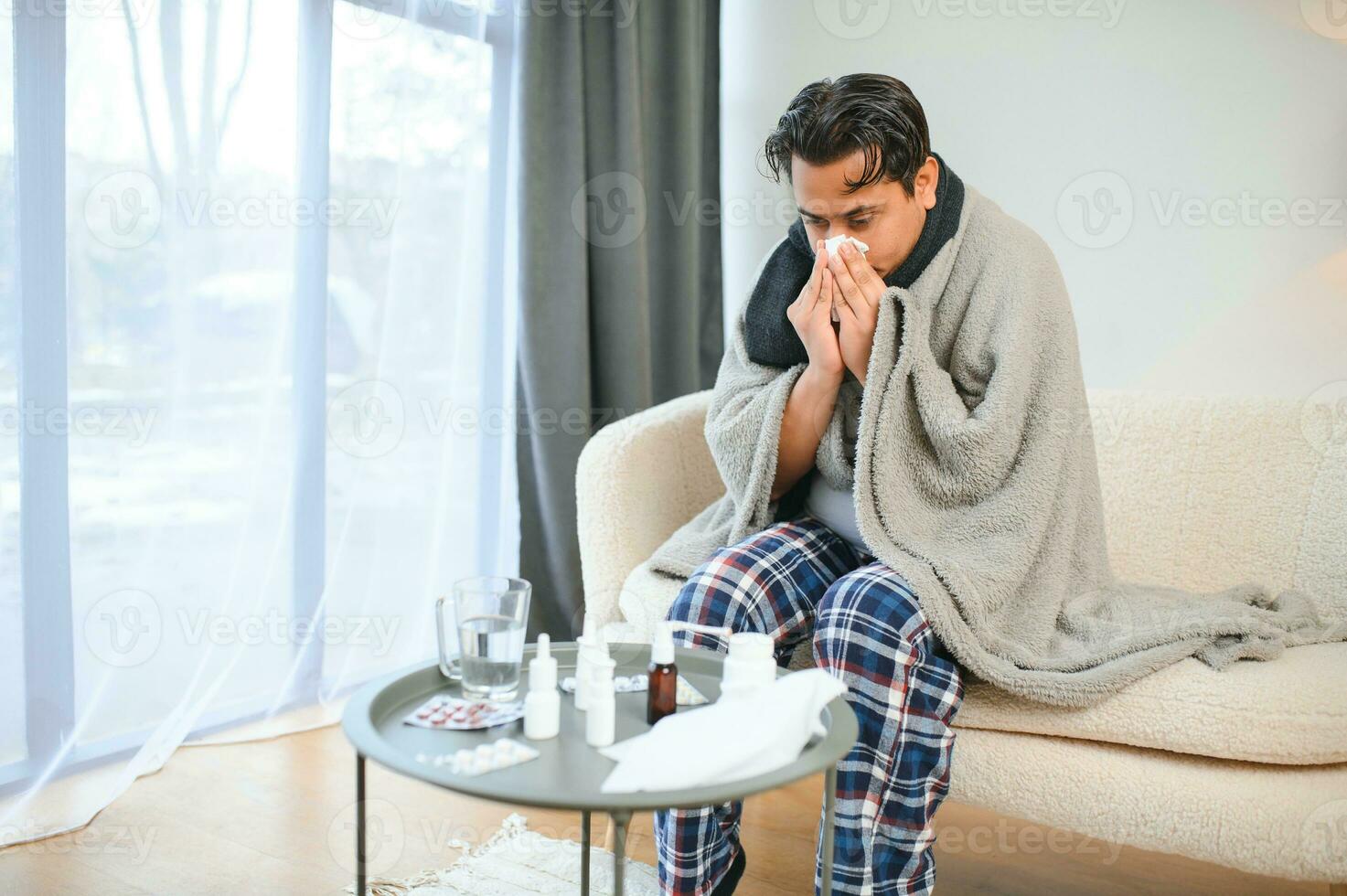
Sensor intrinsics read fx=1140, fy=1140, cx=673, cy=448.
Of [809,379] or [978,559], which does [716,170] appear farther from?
[978,559]

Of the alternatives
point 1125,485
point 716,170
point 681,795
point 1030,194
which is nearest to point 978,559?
point 1125,485

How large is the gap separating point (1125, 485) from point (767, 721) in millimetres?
1113

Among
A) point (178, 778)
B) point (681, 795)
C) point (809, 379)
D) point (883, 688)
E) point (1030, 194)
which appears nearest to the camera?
point (681, 795)

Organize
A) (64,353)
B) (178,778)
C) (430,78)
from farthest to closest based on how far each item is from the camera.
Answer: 1. (430,78)
2. (178,778)
3. (64,353)

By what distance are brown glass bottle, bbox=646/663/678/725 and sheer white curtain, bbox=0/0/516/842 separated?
1.16m

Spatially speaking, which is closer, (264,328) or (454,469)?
(264,328)

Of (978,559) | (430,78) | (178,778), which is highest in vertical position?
(430,78)

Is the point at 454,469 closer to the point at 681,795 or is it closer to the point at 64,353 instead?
the point at 64,353

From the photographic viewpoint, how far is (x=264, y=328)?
203 cm

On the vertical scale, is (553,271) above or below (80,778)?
above
